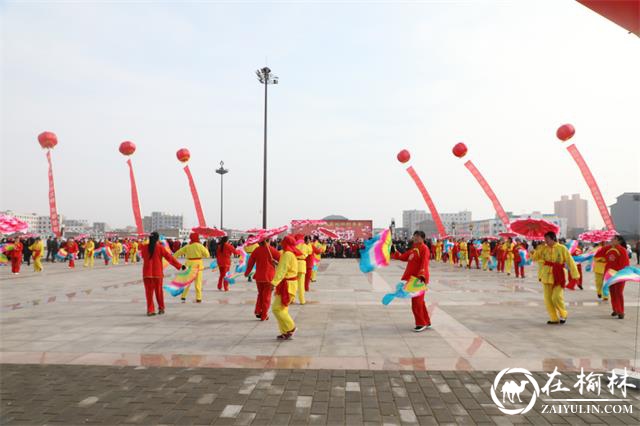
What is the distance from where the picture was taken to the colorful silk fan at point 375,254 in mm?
6953

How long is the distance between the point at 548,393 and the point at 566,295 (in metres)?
9.16

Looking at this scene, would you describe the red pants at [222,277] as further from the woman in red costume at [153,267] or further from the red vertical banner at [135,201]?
the red vertical banner at [135,201]

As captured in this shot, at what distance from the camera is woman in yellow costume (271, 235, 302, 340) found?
6309mm

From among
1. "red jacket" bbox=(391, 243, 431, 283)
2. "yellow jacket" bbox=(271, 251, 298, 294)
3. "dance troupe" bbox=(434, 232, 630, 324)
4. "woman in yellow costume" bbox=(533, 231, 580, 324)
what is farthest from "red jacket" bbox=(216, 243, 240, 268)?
"woman in yellow costume" bbox=(533, 231, 580, 324)

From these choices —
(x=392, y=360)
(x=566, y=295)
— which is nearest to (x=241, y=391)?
(x=392, y=360)

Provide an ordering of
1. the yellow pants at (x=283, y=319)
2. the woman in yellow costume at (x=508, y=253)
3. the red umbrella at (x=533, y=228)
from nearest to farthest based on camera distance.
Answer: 1. the yellow pants at (x=283, y=319)
2. the red umbrella at (x=533, y=228)
3. the woman in yellow costume at (x=508, y=253)

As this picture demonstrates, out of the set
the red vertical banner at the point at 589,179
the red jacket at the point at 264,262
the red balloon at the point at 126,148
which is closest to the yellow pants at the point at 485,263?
the red vertical banner at the point at 589,179

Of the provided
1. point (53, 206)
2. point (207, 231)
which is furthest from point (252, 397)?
point (53, 206)

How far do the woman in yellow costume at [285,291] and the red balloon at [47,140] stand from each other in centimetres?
2203

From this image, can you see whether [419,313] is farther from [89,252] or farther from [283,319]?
[89,252]

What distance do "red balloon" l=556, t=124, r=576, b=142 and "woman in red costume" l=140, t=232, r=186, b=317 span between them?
18.6m

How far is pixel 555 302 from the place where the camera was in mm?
7523

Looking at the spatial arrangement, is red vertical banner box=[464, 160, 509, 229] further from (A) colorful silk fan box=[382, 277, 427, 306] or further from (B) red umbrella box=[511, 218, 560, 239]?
(A) colorful silk fan box=[382, 277, 427, 306]

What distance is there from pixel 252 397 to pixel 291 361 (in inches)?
48.5
